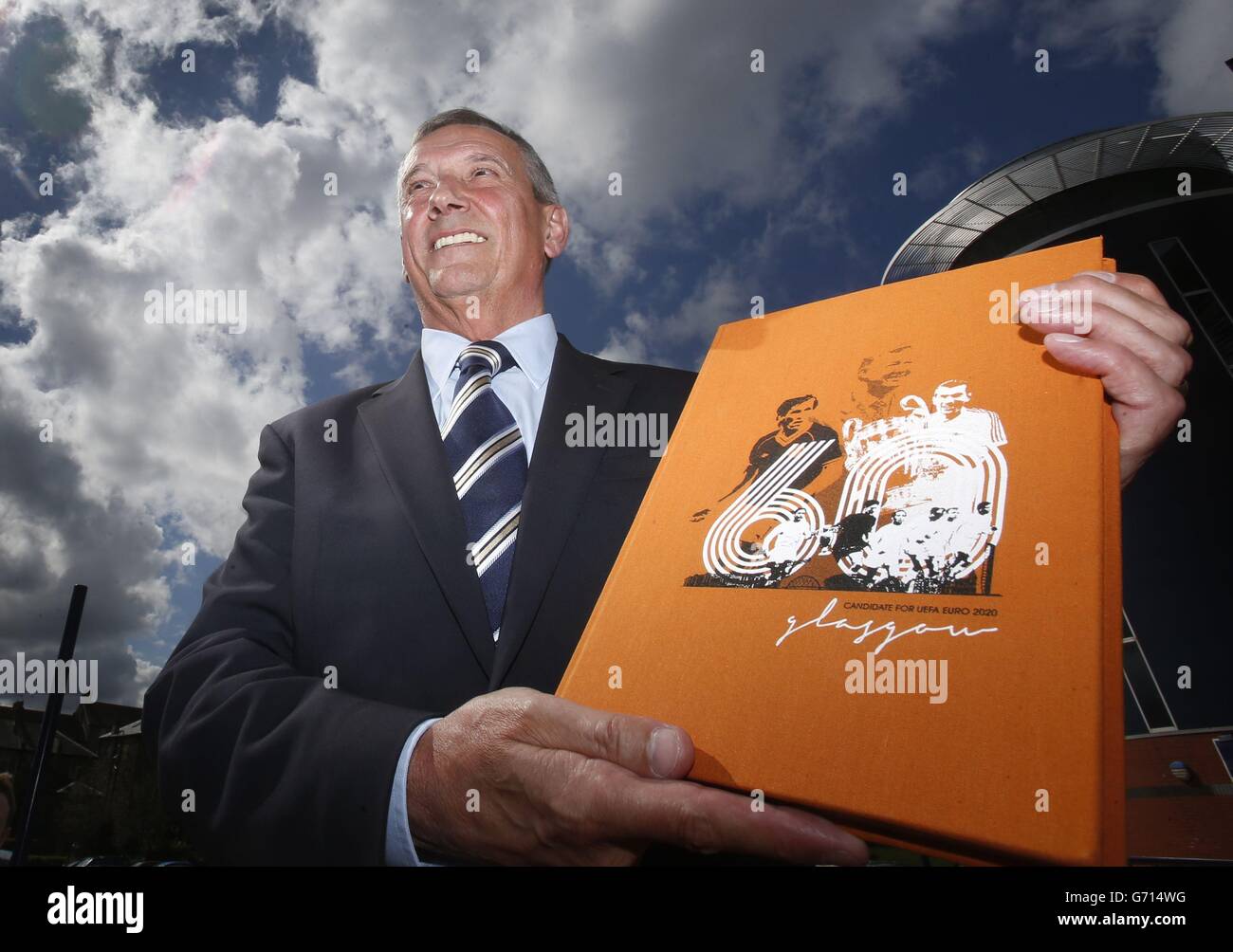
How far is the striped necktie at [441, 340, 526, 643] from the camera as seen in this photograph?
167cm

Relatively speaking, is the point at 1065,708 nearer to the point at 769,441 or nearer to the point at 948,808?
the point at 948,808

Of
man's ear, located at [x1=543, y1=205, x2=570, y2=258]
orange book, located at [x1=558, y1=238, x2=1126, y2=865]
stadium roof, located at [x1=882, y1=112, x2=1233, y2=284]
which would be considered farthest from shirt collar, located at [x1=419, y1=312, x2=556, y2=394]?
stadium roof, located at [x1=882, y1=112, x2=1233, y2=284]

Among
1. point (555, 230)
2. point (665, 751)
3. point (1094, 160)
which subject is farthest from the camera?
point (1094, 160)

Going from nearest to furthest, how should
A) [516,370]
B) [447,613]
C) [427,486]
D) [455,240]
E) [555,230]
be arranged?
1. [447,613]
2. [427,486]
3. [516,370]
4. [455,240]
5. [555,230]

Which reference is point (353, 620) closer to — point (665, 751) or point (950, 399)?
point (665, 751)

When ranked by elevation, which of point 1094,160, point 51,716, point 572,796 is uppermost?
point 1094,160

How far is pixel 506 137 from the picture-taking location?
8.07 feet

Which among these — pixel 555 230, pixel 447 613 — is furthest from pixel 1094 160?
pixel 447 613

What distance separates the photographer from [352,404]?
2102 millimetres

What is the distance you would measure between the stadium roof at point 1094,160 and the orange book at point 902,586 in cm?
766

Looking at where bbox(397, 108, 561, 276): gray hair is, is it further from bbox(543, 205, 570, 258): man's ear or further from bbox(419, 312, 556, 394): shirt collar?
bbox(419, 312, 556, 394): shirt collar

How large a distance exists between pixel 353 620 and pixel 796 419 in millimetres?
1161

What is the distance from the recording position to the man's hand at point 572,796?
0.94 meters
